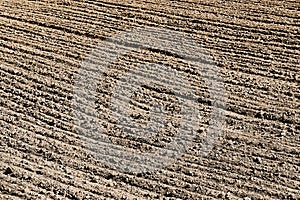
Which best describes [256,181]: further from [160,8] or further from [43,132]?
[160,8]

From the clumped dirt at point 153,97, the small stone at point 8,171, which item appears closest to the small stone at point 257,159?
the clumped dirt at point 153,97

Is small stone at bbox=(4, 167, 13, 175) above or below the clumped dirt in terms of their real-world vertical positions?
below

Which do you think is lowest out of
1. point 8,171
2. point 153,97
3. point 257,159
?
point 8,171

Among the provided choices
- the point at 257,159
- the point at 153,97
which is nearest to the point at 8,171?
the point at 153,97

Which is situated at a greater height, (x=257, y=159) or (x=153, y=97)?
(x=153, y=97)

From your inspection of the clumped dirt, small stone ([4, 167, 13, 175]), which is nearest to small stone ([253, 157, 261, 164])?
the clumped dirt

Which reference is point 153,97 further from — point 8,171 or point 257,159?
point 8,171

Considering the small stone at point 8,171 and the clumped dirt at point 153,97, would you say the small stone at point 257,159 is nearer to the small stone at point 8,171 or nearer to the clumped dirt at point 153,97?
the clumped dirt at point 153,97

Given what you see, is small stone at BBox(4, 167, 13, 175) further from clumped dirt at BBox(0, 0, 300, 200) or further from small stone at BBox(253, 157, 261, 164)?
small stone at BBox(253, 157, 261, 164)
